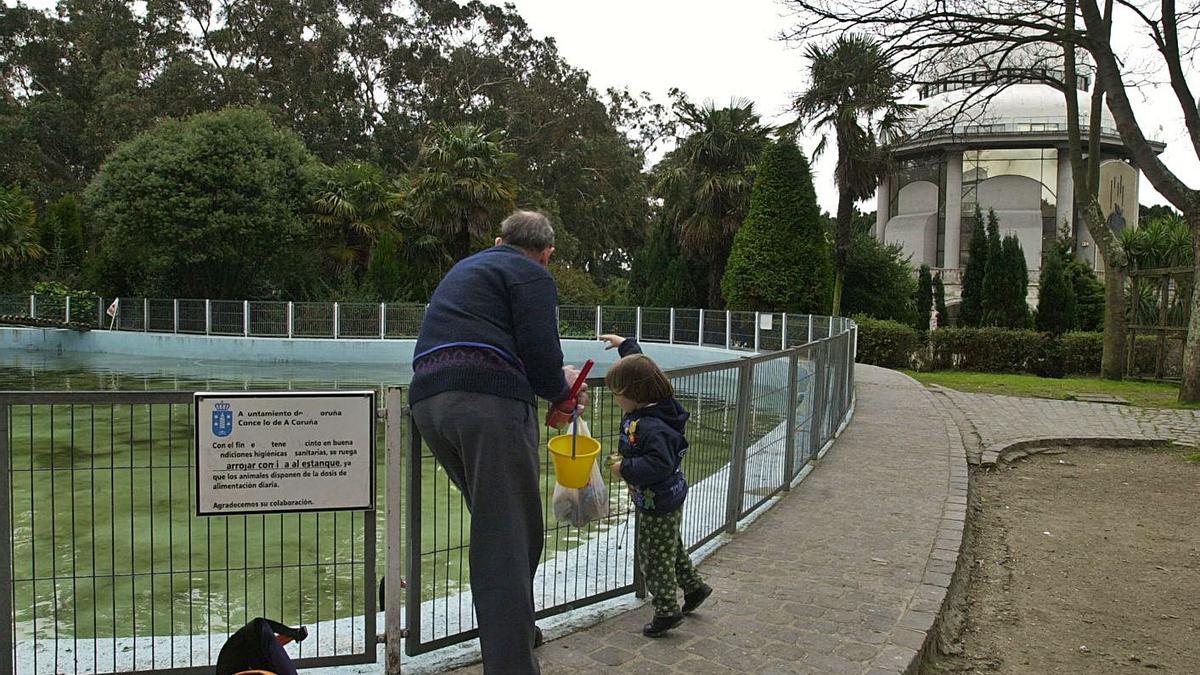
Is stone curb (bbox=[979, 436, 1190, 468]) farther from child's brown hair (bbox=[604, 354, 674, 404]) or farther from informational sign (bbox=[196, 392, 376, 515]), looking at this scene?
informational sign (bbox=[196, 392, 376, 515])

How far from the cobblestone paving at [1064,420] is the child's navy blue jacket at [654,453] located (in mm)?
7209

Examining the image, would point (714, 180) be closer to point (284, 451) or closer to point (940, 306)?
point (940, 306)

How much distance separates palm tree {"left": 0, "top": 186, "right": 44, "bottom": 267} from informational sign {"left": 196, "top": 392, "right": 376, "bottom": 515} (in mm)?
33490

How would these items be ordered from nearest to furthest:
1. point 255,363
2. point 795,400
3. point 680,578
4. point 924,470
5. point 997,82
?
point 680,578 → point 795,400 → point 924,470 → point 997,82 → point 255,363

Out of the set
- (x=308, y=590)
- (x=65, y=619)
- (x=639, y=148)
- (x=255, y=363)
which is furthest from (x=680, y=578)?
(x=639, y=148)

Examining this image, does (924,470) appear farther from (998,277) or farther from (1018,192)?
(1018,192)

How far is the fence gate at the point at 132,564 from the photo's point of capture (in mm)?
3283

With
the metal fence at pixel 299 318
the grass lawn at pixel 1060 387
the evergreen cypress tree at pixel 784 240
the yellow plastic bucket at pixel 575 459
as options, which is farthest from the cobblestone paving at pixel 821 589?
the metal fence at pixel 299 318

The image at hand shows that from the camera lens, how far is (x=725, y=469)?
18.7 feet

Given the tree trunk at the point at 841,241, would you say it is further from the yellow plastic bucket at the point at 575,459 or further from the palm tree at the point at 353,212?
the yellow plastic bucket at the point at 575,459

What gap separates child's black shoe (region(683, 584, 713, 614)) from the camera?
4211 mm

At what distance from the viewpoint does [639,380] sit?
3.81 meters

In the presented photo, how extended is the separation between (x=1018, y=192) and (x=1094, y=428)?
126 feet

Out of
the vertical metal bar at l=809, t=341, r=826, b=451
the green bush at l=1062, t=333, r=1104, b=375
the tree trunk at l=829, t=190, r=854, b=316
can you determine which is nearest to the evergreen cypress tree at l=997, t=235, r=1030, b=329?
the tree trunk at l=829, t=190, r=854, b=316
